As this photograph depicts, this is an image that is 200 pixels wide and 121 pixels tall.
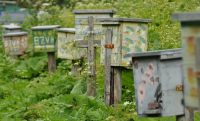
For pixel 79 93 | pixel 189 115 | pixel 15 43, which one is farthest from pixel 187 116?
pixel 15 43

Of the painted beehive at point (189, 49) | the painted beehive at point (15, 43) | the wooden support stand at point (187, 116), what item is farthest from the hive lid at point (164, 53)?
the painted beehive at point (15, 43)

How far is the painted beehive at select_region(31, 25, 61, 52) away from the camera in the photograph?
22.4 feet

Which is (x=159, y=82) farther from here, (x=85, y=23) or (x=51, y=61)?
(x=51, y=61)

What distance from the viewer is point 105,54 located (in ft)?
12.8

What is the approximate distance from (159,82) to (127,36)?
155cm

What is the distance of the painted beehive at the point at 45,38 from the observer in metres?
6.82

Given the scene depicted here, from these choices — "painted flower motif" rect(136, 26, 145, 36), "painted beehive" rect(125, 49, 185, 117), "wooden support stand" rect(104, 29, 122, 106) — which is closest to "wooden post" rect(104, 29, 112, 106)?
"wooden support stand" rect(104, 29, 122, 106)

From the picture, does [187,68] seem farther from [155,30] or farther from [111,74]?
[155,30]

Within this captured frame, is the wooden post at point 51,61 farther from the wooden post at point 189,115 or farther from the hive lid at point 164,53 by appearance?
the wooden post at point 189,115

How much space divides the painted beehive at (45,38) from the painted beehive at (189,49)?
5.50 meters

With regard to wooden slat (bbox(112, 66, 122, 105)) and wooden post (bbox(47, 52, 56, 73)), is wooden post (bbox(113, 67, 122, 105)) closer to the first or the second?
wooden slat (bbox(112, 66, 122, 105))

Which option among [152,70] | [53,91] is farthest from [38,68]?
[152,70]

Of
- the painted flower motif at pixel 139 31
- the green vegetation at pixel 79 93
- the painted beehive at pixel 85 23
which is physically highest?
the painted beehive at pixel 85 23

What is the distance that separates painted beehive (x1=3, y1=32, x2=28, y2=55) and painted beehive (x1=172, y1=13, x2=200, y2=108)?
6968 millimetres
